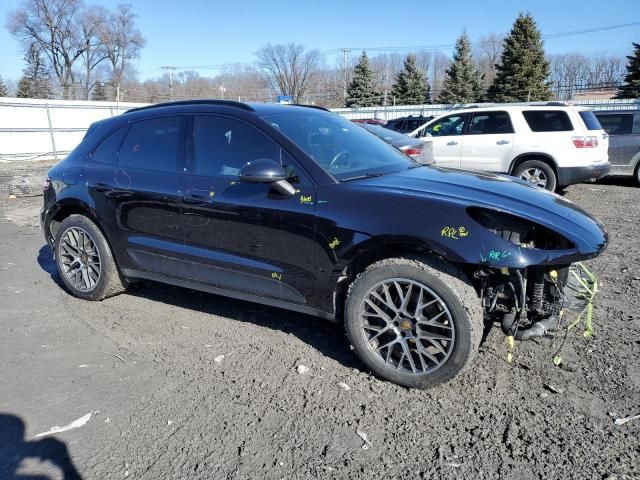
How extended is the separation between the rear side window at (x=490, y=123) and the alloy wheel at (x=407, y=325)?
26.3 ft

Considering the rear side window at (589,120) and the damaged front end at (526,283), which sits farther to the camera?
the rear side window at (589,120)

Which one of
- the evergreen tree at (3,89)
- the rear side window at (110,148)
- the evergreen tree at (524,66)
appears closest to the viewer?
the rear side window at (110,148)

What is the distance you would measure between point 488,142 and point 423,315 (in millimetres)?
8011

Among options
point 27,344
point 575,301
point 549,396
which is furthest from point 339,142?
point 27,344

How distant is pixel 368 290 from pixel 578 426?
1344 millimetres

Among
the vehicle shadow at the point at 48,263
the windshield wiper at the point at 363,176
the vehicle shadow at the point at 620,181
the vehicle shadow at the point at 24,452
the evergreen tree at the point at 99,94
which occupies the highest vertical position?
the evergreen tree at the point at 99,94

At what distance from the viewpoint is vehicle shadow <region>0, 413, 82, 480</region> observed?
2523mm

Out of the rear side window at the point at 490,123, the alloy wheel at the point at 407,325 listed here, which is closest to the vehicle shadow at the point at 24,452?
the alloy wheel at the point at 407,325

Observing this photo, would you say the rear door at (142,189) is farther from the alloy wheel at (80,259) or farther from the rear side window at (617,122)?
the rear side window at (617,122)

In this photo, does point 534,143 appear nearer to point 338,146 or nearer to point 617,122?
point 617,122

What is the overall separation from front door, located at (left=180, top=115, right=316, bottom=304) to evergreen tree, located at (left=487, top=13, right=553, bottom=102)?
4095 cm

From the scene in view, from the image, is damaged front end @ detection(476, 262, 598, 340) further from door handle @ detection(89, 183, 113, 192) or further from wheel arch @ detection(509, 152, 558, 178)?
wheel arch @ detection(509, 152, 558, 178)

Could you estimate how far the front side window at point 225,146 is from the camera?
370cm

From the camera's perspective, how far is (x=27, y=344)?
4.01 metres
